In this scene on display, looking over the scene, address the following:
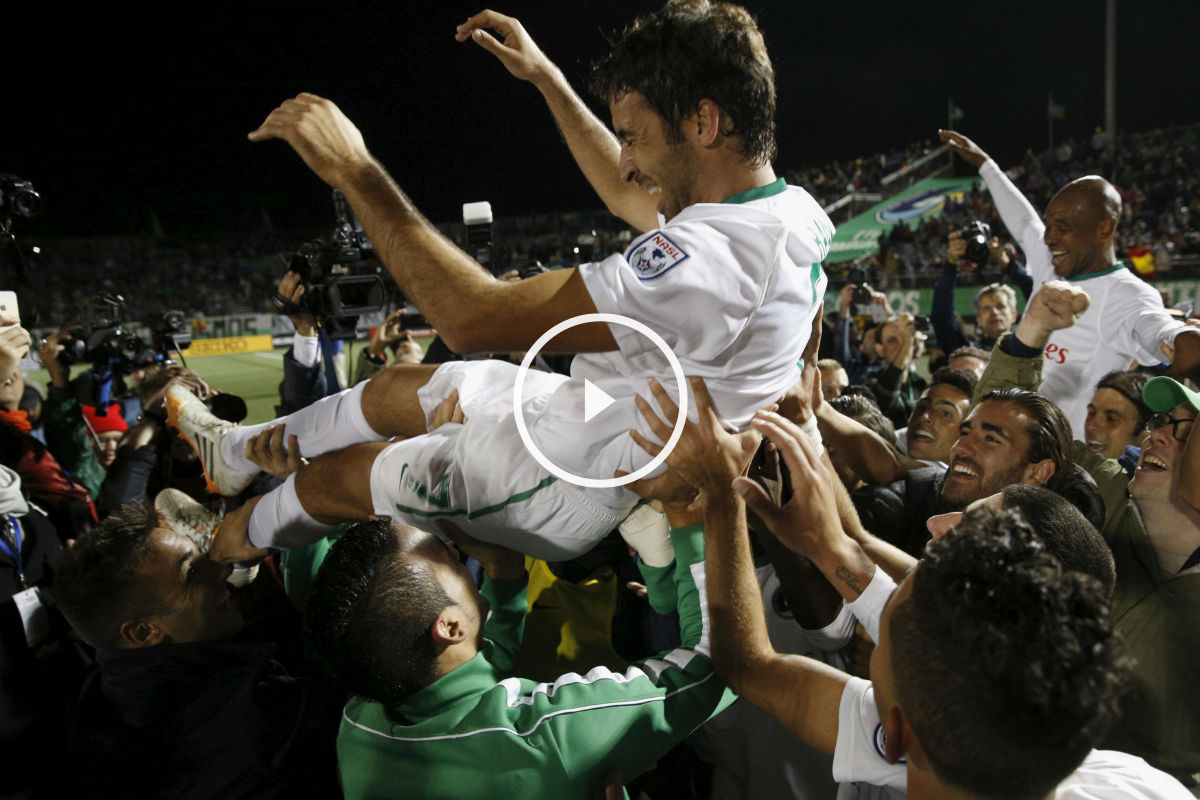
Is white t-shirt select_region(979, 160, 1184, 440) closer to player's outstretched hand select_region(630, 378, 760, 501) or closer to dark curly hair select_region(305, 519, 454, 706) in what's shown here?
player's outstretched hand select_region(630, 378, 760, 501)

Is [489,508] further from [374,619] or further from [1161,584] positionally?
[1161,584]

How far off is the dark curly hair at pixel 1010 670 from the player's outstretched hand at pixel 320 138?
1.44 m

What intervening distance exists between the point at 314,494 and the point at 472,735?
1081 millimetres

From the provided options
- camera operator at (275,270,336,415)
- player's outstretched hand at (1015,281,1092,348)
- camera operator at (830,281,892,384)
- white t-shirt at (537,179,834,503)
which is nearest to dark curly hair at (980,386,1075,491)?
player's outstretched hand at (1015,281,1092,348)

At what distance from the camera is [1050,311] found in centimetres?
295

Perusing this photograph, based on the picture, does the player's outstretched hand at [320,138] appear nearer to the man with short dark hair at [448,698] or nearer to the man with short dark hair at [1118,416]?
the man with short dark hair at [448,698]

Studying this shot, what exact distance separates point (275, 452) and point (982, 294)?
533cm

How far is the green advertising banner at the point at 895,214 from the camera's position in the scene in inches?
993

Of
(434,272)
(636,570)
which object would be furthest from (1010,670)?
(636,570)

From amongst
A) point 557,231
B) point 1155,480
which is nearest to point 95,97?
point 557,231

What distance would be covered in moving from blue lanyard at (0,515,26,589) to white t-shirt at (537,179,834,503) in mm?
2054

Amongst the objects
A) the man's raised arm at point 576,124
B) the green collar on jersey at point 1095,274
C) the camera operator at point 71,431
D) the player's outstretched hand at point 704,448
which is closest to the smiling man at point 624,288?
the player's outstretched hand at point 704,448

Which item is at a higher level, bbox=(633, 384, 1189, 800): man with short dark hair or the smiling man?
the smiling man

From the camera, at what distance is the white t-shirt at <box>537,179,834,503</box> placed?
1489 mm
